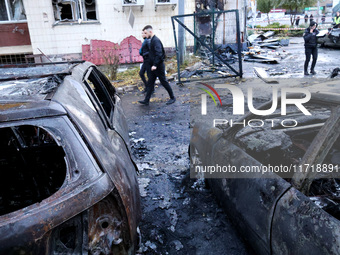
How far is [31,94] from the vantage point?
7.32ft

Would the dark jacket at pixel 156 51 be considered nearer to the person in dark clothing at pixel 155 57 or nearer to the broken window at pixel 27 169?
the person in dark clothing at pixel 155 57

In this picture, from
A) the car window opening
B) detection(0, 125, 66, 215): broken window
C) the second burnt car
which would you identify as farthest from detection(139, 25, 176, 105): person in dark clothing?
the second burnt car

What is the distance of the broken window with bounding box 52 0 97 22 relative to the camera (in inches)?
493

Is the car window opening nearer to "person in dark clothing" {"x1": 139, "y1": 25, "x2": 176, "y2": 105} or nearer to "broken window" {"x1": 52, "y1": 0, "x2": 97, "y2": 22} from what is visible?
"person in dark clothing" {"x1": 139, "y1": 25, "x2": 176, "y2": 105}

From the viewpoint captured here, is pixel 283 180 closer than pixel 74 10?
Yes

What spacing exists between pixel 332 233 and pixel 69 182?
1461 mm

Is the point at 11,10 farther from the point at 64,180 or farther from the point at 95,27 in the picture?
the point at 64,180

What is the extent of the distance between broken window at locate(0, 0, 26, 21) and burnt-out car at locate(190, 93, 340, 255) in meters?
13.1

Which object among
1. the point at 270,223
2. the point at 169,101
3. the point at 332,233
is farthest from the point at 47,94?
the point at 169,101

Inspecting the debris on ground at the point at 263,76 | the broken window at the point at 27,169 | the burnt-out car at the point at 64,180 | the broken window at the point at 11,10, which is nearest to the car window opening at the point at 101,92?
the burnt-out car at the point at 64,180

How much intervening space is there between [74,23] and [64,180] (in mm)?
12305

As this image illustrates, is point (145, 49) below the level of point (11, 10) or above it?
below

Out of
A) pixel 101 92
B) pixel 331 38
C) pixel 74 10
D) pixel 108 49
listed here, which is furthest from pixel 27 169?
pixel 331 38

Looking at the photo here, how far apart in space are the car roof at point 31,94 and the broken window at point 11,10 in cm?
1218
